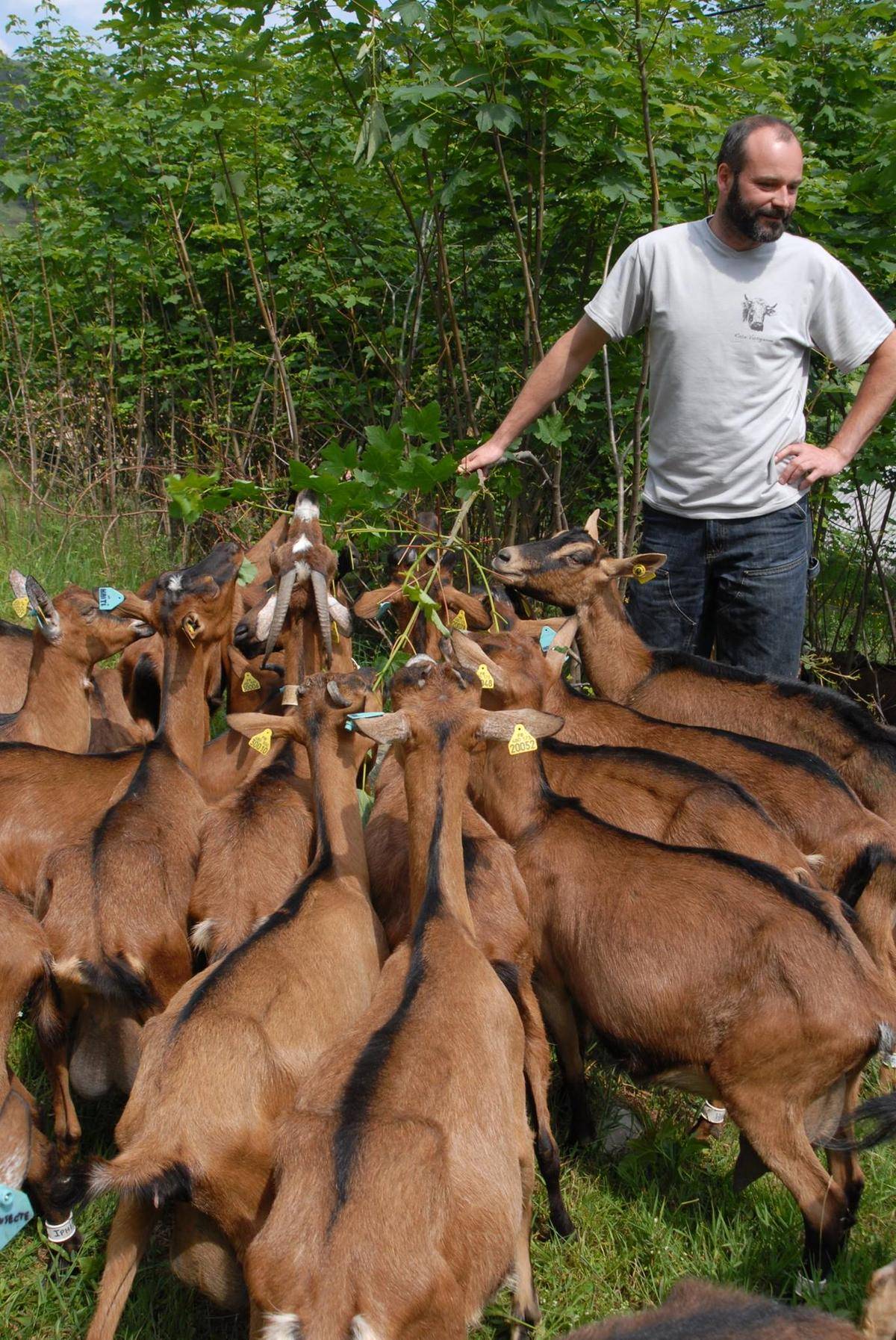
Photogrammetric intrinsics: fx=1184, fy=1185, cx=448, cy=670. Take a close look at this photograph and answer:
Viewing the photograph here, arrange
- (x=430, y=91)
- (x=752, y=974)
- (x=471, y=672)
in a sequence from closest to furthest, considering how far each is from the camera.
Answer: (x=752, y=974) < (x=471, y=672) < (x=430, y=91)

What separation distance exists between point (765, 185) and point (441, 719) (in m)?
2.66

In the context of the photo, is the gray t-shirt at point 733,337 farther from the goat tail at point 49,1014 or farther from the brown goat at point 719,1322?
the brown goat at point 719,1322

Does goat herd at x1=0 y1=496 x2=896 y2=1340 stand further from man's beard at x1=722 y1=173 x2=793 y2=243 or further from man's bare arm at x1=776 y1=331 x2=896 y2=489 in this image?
man's beard at x1=722 y1=173 x2=793 y2=243

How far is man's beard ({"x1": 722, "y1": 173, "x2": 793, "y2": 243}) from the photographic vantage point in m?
4.90

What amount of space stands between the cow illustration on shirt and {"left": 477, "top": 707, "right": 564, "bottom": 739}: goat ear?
2.12 metres

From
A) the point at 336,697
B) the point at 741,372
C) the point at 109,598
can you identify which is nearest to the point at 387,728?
the point at 336,697

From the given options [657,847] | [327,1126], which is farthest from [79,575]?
[327,1126]

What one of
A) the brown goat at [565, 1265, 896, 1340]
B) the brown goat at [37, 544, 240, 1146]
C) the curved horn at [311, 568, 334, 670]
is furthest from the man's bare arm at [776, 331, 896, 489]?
the brown goat at [565, 1265, 896, 1340]

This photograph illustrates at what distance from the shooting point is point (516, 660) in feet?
16.5

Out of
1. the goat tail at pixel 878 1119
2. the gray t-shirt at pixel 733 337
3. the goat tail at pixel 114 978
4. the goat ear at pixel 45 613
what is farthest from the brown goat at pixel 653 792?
the goat ear at pixel 45 613

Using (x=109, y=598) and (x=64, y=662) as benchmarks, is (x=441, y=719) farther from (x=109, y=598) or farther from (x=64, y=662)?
(x=64, y=662)

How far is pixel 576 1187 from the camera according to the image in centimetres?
395

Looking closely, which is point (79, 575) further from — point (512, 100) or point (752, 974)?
point (752, 974)

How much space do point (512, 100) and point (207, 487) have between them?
8.33ft
